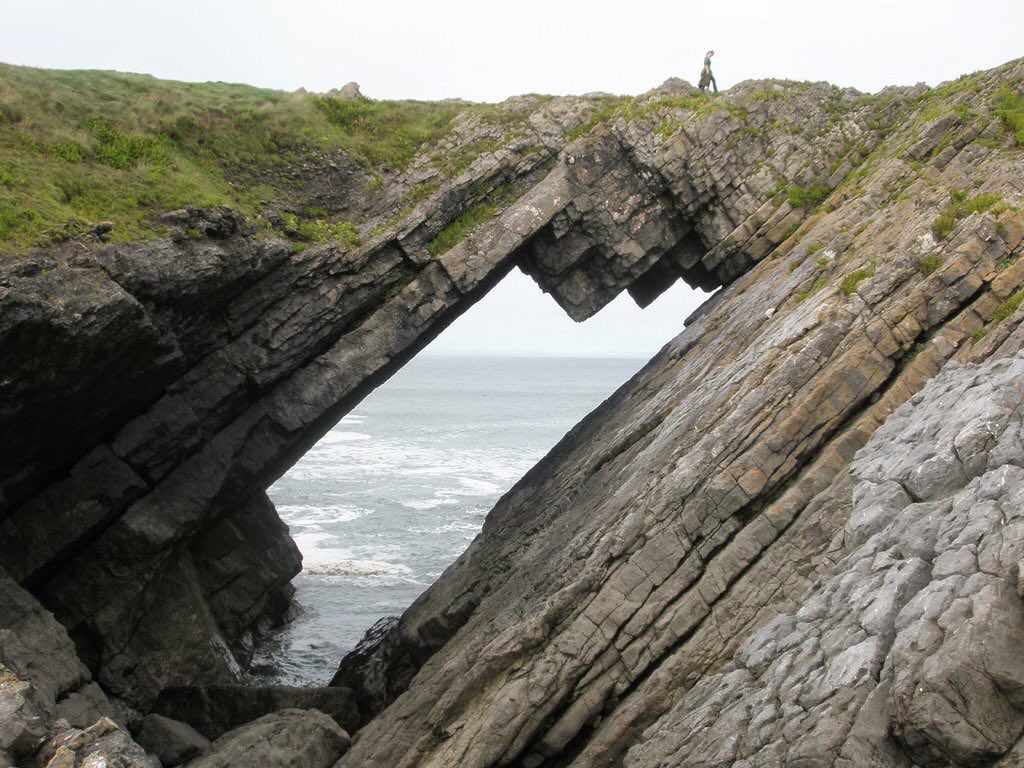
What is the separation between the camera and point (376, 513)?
50625mm

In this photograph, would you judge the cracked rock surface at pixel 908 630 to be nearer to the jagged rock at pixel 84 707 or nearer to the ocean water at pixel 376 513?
the jagged rock at pixel 84 707

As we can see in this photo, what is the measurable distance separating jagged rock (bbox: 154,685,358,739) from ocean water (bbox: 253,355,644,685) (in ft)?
15.1

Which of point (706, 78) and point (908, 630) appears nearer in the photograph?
point (908, 630)

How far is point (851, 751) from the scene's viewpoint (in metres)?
11.8

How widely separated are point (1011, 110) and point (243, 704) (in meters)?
25.4

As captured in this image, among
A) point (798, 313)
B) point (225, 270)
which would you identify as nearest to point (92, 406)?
point (225, 270)

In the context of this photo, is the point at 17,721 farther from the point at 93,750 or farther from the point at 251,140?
the point at 251,140

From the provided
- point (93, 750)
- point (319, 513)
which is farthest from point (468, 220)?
point (319, 513)

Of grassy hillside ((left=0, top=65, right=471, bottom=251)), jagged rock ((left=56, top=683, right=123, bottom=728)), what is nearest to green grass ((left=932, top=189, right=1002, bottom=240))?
grassy hillside ((left=0, top=65, right=471, bottom=251))

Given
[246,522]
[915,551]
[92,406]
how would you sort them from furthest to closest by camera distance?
1. [246,522]
2. [92,406]
3. [915,551]

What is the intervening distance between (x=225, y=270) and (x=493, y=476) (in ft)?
147

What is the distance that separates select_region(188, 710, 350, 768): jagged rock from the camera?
63.9 feet

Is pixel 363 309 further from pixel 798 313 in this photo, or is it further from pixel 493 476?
pixel 493 476

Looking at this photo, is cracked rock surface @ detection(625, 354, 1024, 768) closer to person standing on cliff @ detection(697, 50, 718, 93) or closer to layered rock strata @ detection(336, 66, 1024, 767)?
layered rock strata @ detection(336, 66, 1024, 767)
